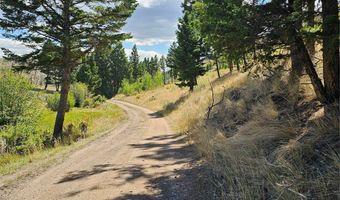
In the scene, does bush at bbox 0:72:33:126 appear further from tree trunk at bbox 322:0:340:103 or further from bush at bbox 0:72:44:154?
tree trunk at bbox 322:0:340:103

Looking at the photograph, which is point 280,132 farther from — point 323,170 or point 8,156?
point 8,156

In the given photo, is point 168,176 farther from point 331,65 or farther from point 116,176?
point 331,65

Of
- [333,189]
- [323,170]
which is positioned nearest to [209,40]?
[323,170]

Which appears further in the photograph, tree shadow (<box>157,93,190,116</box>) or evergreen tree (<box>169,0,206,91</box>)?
evergreen tree (<box>169,0,206,91</box>)

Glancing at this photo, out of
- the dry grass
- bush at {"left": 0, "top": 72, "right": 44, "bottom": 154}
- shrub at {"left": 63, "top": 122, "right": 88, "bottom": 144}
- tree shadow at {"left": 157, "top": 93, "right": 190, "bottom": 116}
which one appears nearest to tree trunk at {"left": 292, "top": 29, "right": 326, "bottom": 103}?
the dry grass

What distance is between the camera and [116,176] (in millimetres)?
8320

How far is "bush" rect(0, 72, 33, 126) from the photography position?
19.1 m

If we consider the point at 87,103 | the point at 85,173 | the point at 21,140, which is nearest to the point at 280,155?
the point at 85,173

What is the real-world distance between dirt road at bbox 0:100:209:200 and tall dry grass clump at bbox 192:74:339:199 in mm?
995

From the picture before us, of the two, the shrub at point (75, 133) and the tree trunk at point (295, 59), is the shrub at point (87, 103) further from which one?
the tree trunk at point (295, 59)

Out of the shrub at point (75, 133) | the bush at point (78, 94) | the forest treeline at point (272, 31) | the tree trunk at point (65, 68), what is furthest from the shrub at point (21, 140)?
the bush at point (78, 94)

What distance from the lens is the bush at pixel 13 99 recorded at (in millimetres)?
19109

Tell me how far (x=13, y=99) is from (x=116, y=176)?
45.6 feet

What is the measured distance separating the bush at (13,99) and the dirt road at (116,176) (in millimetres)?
8784
